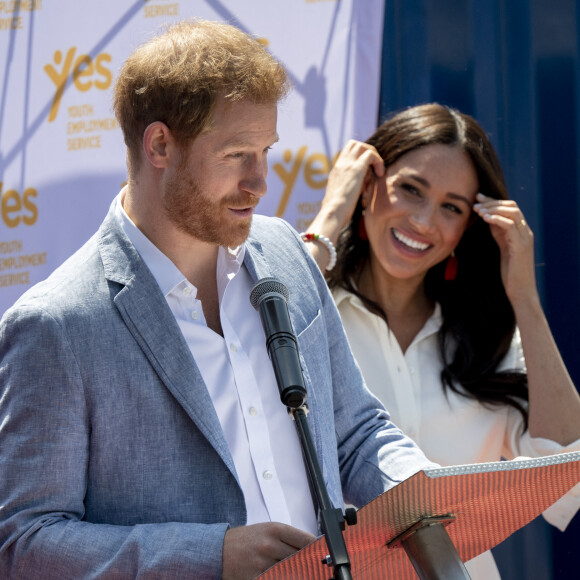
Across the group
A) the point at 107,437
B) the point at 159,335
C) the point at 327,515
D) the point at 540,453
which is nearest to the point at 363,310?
the point at 540,453

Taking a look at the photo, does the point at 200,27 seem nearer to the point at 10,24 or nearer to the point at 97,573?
the point at 97,573

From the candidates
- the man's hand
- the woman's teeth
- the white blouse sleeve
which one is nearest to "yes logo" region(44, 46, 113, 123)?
the woman's teeth

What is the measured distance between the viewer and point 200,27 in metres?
1.74

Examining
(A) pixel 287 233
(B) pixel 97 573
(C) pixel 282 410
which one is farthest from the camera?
(A) pixel 287 233

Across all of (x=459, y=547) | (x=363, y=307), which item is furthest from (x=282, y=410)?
(x=363, y=307)

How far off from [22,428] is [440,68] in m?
1.95

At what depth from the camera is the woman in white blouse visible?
2549 mm

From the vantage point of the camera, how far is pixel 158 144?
1705 millimetres

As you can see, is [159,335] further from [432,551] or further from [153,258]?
[432,551]

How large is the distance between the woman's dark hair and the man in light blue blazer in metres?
0.82

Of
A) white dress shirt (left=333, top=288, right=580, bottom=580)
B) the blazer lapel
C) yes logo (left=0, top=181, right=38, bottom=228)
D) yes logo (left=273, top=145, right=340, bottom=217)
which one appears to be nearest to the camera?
the blazer lapel

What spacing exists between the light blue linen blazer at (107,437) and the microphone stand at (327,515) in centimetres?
28

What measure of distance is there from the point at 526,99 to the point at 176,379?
1.83 meters

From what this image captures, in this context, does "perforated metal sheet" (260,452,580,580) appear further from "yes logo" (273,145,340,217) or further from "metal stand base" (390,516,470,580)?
"yes logo" (273,145,340,217)
